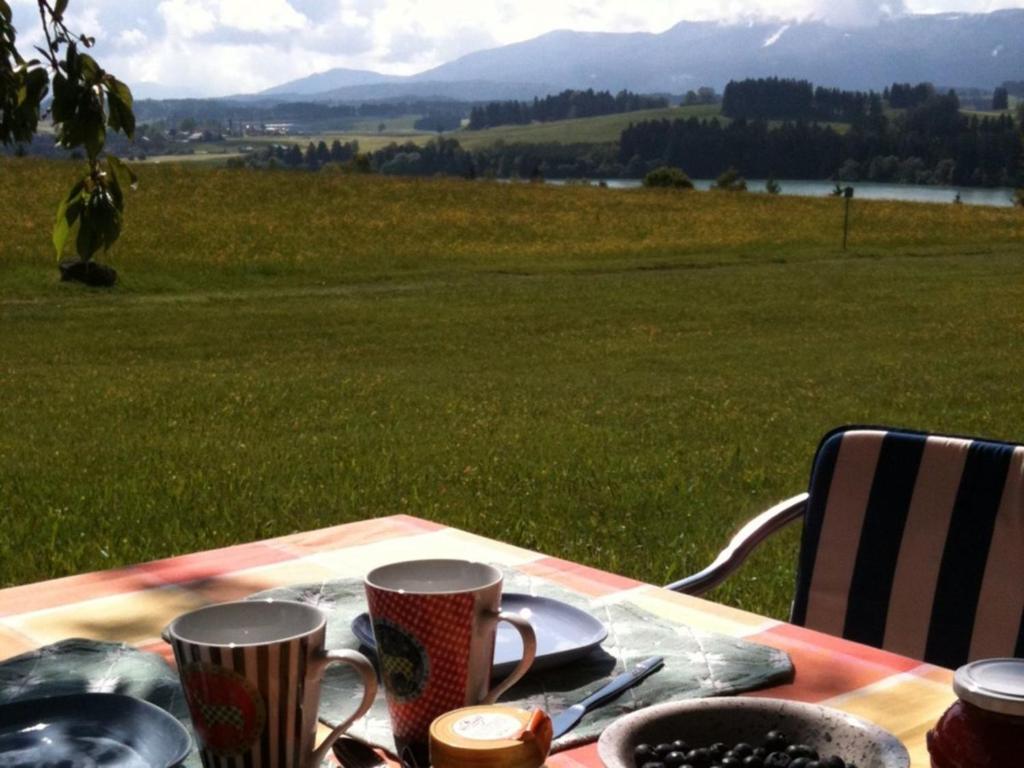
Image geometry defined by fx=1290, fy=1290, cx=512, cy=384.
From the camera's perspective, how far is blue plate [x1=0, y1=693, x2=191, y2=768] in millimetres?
1409

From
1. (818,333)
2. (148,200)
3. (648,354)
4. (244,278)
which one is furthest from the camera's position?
(148,200)

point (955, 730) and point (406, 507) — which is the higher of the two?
point (955, 730)

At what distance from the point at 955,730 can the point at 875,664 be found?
2.37 ft

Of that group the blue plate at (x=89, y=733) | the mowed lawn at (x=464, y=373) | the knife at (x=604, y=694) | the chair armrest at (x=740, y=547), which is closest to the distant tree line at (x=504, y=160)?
the mowed lawn at (x=464, y=373)

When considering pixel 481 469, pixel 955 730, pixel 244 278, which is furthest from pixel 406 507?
pixel 244 278

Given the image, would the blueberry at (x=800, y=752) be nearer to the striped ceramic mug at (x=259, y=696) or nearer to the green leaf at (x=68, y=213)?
the striped ceramic mug at (x=259, y=696)

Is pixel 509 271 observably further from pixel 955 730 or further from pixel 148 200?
pixel 955 730

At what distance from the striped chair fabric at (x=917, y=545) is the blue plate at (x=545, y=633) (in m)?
1.15

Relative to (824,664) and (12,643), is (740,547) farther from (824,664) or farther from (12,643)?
(12,643)

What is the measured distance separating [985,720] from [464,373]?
1287 cm

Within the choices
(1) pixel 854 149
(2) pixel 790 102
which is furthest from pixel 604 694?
(2) pixel 790 102

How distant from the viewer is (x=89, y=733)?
4.85ft

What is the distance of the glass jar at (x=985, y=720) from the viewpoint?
105cm

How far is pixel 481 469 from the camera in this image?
318 inches
